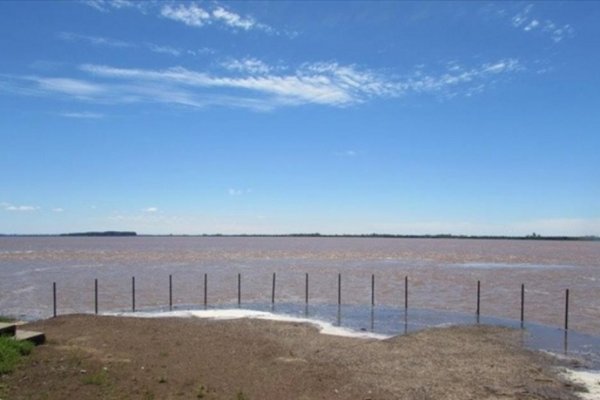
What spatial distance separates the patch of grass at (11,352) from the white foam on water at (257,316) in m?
11.8

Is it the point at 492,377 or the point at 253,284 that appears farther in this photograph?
the point at 253,284

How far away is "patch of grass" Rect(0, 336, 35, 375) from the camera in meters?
13.5

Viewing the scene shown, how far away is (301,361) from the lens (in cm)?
1703

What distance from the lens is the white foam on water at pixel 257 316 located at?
78.5 feet

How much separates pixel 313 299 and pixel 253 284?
11.2 m

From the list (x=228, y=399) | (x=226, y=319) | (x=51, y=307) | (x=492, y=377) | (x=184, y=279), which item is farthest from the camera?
(x=184, y=279)

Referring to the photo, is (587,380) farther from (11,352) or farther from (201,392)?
(11,352)

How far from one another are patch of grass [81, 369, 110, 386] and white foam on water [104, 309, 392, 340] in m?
11.5

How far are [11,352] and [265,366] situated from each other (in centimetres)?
661

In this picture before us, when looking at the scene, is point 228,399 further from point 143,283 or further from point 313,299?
point 143,283

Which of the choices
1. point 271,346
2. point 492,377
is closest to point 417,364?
point 492,377

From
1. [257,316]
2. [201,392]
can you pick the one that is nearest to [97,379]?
[201,392]

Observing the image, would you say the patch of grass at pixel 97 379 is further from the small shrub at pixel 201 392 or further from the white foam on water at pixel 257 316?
the white foam on water at pixel 257 316

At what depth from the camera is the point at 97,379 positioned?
1313cm
